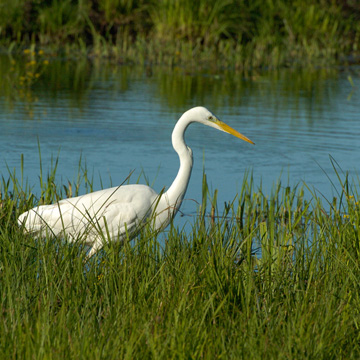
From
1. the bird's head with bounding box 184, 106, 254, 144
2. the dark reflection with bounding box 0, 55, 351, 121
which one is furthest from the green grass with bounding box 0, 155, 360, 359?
the dark reflection with bounding box 0, 55, 351, 121

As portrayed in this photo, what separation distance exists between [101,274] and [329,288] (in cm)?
101

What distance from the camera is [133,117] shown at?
32.8 feet

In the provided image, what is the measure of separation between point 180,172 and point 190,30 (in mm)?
11956

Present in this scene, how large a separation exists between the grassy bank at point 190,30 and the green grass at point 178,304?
40.6 feet

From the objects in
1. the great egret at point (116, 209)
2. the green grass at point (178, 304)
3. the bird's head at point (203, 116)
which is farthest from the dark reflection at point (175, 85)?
the green grass at point (178, 304)

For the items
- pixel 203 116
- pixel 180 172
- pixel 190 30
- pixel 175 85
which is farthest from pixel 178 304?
pixel 190 30

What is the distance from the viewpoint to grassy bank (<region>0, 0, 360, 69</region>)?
638 inches

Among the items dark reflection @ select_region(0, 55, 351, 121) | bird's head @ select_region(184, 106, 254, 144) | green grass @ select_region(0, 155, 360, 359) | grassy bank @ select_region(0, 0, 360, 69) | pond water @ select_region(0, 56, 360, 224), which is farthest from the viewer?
grassy bank @ select_region(0, 0, 360, 69)

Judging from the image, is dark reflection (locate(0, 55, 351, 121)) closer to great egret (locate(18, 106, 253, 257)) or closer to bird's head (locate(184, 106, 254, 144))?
bird's head (locate(184, 106, 254, 144))

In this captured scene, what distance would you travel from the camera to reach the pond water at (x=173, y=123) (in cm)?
727

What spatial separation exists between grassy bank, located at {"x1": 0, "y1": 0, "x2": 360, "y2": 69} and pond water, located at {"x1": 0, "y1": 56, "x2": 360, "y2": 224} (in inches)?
60.4

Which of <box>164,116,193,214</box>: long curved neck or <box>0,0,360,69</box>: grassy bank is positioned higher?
<box>0,0,360,69</box>: grassy bank

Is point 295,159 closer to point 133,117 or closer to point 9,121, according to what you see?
point 133,117

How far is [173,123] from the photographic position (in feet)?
31.7
